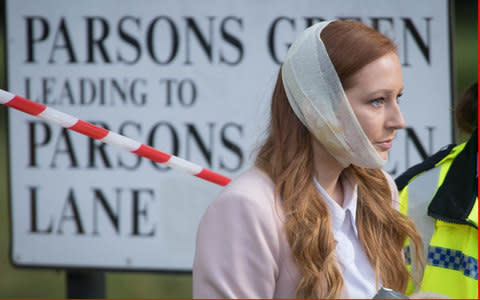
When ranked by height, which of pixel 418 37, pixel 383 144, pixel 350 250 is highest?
pixel 418 37

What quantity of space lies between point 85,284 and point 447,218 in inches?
82.3

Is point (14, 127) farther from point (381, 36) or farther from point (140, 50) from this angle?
point (381, 36)

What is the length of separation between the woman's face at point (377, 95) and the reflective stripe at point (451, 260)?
0.56 meters

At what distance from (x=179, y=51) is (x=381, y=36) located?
1.95 metres

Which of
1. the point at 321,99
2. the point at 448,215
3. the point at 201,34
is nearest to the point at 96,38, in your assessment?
the point at 201,34

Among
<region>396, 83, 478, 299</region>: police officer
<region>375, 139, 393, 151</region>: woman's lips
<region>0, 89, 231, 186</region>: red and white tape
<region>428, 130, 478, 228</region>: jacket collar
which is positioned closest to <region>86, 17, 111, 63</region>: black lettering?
<region>0, 89, 231, 186</region>: red and white tape

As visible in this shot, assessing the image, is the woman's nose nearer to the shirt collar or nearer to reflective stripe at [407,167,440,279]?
the shirt collar

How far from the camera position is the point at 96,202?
11.5 ft

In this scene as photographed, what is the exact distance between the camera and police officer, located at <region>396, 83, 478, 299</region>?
2.08 meters

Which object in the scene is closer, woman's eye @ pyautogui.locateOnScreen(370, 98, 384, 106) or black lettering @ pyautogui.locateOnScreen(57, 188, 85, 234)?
woman's eye @ pyautogui.locateOnScreen(370, 98, 384, 106)

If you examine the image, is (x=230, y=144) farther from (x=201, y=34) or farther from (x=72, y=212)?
(x=72, y=212)

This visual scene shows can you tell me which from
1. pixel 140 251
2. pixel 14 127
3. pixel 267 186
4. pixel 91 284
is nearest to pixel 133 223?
pixel 140 251

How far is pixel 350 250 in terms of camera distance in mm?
1669

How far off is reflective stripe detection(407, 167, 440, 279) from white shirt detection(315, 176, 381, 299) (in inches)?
18.6
